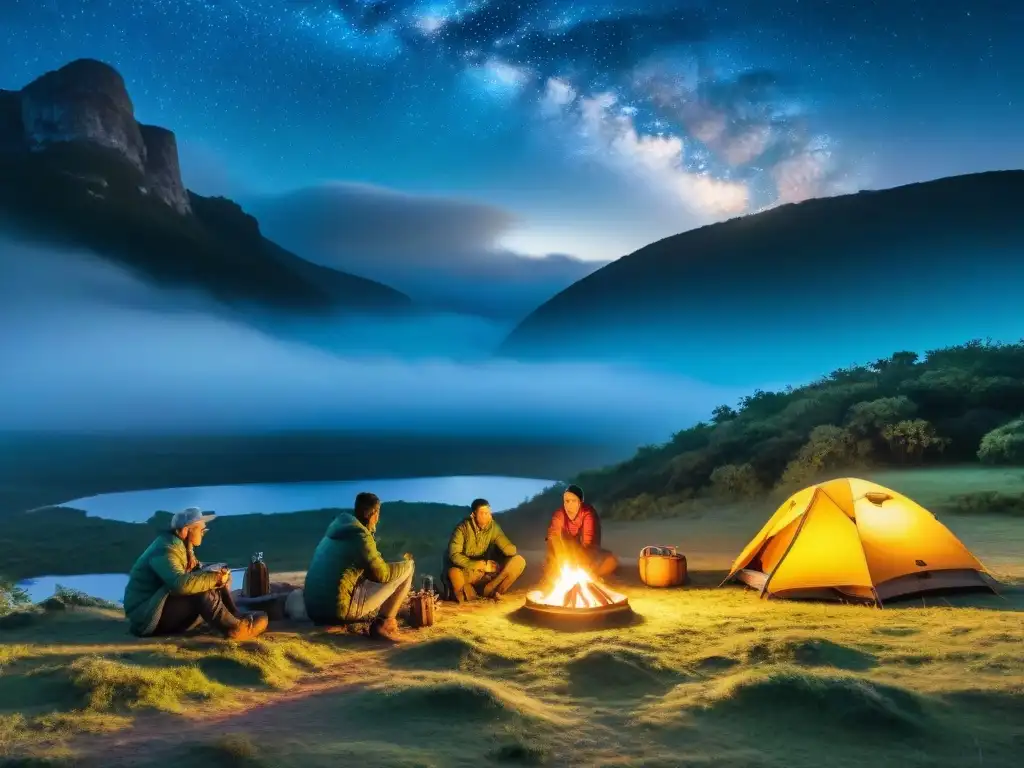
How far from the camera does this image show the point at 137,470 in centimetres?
6544

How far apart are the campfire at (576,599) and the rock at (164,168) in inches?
3277

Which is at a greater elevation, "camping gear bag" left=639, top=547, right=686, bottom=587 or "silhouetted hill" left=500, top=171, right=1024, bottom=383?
"silhouetted hill" left=500, top=171, right=1024, bottom=383

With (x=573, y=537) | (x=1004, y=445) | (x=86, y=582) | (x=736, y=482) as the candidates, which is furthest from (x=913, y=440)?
(x=86, y=582)

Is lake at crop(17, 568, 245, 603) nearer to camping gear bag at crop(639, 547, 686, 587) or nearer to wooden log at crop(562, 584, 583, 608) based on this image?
camping gear bag at crop(639, 547, 686, 587)

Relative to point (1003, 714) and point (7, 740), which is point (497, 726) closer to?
point (7, 740)

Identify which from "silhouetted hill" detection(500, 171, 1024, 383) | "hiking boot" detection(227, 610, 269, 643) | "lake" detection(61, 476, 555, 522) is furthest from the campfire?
"lake" detection(61, 476, 555, 522)

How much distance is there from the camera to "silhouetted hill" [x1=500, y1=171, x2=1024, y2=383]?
1729 inches

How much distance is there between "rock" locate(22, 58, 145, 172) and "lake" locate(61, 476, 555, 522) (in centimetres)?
3564

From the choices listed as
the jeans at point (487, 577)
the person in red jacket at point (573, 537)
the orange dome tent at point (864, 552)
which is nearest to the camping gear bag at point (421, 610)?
the jeans at point (487, 577)

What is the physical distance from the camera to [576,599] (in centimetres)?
822

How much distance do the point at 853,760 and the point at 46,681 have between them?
18.1 feet

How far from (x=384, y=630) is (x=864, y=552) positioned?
17.5ft

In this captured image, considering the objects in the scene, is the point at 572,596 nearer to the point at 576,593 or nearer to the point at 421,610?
the point at 576,593

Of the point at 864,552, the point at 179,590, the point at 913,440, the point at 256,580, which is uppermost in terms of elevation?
the point at 913,440
